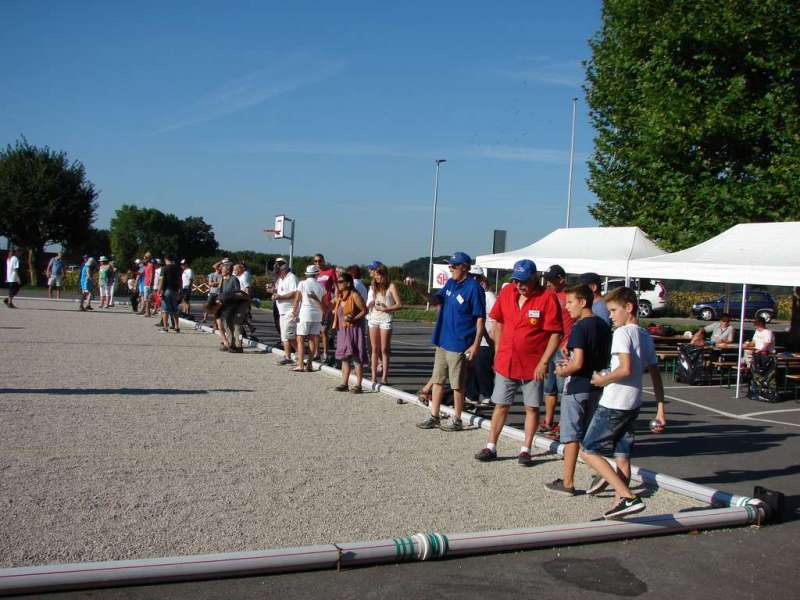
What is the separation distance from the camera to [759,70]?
2023cm

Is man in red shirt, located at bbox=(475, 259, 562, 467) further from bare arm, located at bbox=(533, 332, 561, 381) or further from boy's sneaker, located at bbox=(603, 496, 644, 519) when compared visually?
boy's sneaker, located at bbox=(603, 496, 644, 519)

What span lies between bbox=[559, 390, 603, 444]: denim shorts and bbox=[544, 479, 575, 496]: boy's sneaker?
386 millimetres

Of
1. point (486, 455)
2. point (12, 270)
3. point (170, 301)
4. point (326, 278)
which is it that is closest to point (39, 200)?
point (12, 270)

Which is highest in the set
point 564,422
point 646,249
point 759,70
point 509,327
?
point 759,70

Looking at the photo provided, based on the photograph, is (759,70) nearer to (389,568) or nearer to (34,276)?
(389,568)

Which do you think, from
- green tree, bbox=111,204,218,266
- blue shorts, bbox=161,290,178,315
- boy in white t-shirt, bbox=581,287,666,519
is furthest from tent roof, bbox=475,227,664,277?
green tree, bbox=111,204,218,266

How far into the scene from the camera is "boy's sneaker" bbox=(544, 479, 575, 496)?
630cm

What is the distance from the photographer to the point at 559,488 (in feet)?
20.8

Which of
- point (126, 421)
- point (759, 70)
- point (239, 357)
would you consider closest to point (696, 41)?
point (759, 70)

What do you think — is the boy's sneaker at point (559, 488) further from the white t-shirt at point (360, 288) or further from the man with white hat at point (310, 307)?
the man with white hat at point (310, 307)

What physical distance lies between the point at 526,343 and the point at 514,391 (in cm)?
45

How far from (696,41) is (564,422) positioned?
17.4m

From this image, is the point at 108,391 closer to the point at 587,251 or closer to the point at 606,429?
the point at 606,429

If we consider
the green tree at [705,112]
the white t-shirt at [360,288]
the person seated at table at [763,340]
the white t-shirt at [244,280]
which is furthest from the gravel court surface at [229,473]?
the green tree at [705,112]
